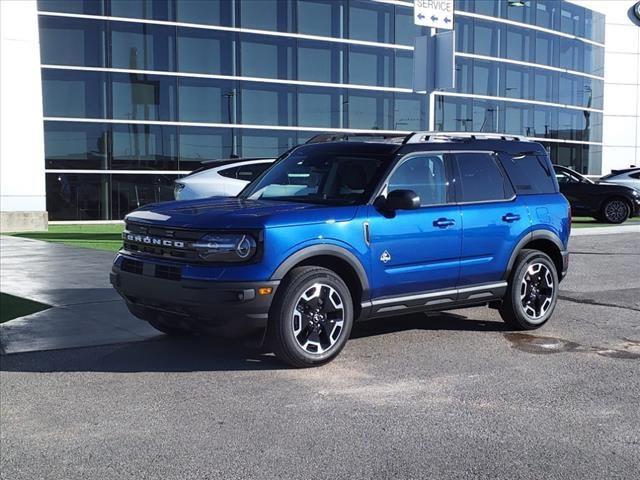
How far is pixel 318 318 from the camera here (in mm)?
5957

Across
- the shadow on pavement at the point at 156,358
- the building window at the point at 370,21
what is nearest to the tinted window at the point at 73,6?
the building window at the point at 370,21

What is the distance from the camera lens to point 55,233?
1905cm

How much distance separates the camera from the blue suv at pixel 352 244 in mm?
5633

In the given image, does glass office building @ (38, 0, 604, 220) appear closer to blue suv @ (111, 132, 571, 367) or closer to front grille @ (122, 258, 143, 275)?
blue suv @ (111, 132, 571, 367)

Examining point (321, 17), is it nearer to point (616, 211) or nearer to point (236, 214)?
point (616, 211)

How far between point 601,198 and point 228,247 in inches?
684

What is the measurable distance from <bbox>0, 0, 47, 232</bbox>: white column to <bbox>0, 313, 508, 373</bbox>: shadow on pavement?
1466cm

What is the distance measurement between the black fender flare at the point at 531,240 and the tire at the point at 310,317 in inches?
80.0

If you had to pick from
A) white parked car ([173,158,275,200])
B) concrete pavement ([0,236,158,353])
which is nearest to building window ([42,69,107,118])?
concrete pavement ([0,236,158,353])

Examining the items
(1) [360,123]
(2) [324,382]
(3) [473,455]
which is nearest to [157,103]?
(1) [360,123]

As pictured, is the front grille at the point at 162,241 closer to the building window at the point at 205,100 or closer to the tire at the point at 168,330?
the tire at the point at 168,330

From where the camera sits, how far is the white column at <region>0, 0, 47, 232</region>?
19969 mm

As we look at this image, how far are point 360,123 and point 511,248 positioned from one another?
1806 cm

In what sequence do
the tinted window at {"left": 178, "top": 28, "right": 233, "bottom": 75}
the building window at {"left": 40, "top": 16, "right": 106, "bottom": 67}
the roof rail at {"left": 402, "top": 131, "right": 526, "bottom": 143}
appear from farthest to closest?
the tinted window at {"left": 178, "top": 28, "right": 233, "bottom": 75}
the building window at {"left": 40, "top": 16, "right": 106, "bottom": 67}
the roof rail at {"left": 402, "top": 131, "right": 526, "bottom": 143}
